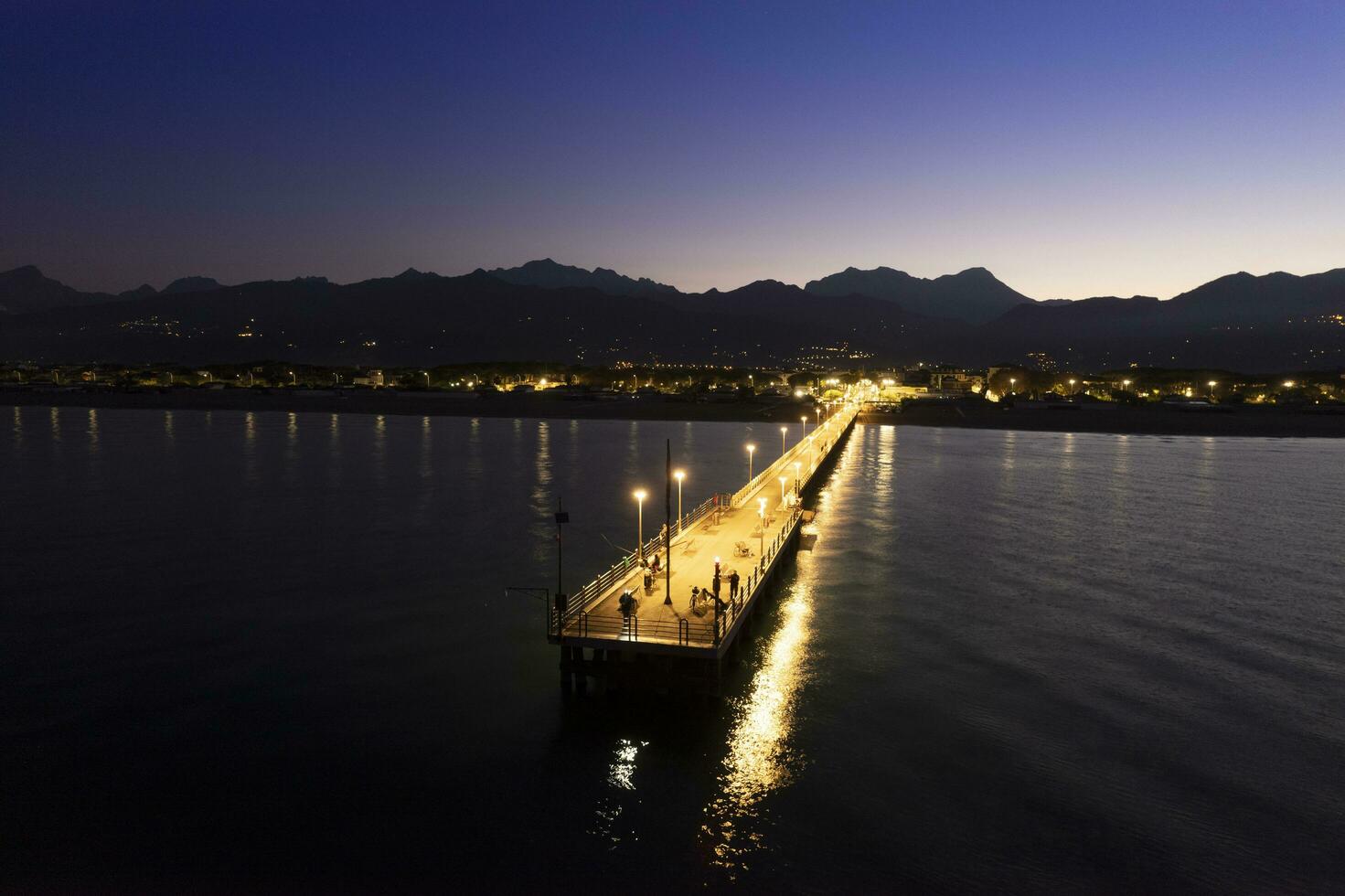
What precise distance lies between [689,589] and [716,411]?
129 metres

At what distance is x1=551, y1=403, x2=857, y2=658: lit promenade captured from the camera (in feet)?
77.1

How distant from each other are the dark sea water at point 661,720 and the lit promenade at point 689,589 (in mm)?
1851

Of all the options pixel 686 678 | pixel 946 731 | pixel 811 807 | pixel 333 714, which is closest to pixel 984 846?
pixel 811 807

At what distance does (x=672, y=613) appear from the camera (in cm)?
2564

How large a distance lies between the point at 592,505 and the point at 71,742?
116 ft

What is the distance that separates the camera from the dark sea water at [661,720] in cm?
1636

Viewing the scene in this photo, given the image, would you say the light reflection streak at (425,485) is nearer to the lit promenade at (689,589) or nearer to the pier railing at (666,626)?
the lit promenade at (689,589)

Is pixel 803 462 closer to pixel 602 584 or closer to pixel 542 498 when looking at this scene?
pixel 542 498

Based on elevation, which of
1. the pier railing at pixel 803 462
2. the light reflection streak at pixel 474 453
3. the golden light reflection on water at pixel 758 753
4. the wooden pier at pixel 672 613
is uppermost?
the wooden pier at pixel 672 613

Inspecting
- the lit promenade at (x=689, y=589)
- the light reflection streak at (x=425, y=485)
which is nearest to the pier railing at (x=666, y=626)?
the lit promenade at (x=689, y=589)

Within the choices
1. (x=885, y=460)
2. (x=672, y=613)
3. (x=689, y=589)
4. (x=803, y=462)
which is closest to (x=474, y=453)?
(x=803, y=462)

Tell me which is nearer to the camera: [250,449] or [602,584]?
[602,584]

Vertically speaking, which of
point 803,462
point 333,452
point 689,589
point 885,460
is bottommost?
point 885,460

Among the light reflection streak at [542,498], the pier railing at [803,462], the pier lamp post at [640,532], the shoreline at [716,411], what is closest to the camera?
the pier lamp post at [640,532]
